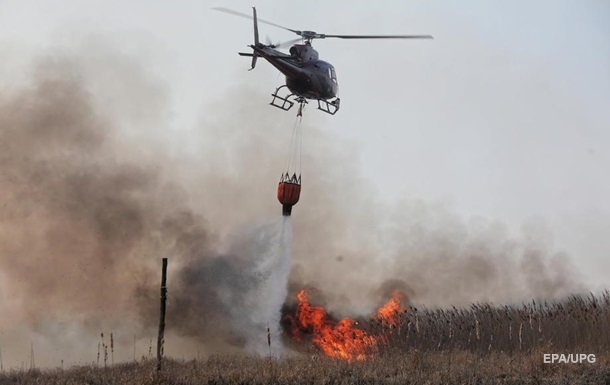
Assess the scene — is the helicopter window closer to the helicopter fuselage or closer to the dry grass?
the helicopter fuselage

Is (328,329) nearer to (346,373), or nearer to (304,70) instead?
(304,70)

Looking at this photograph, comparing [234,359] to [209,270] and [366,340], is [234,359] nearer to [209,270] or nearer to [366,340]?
[366,340]

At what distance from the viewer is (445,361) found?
27.0 metres

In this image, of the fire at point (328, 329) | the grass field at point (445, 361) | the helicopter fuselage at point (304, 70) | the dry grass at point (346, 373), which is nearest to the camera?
the dry grass at point (346, 373)

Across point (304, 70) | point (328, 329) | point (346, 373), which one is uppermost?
point (304, 70)

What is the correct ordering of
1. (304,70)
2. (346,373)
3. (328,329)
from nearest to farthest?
1. (346,373)
2. (304,70)
3. (328,329)

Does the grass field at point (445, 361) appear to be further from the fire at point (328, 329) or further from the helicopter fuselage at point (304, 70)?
the helicopter fuselage at point (304, 70)

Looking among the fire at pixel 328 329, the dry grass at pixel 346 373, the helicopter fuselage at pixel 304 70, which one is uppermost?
the helicopter fuselage at pixel 304 70

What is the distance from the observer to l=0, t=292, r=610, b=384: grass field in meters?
22.2

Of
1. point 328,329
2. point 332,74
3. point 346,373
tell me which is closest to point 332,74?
point 332,74

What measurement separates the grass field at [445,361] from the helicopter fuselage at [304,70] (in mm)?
14443

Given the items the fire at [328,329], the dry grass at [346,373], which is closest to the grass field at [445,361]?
the dry grass at [346,373]

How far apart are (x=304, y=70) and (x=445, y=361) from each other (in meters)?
19.5

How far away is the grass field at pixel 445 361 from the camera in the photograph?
22219mm
